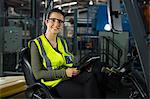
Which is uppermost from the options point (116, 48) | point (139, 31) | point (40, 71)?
point (139, 31)

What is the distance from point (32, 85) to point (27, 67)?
0.55 ft

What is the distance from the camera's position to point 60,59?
2350 millimetres

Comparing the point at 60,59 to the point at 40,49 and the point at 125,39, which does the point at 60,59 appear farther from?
the point at 125,39

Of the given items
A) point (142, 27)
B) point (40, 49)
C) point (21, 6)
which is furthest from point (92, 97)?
point (21, 6)

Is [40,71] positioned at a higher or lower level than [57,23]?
lower

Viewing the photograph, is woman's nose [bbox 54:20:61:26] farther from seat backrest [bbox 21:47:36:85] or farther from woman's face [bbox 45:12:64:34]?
seat backrest [bbox 21:47:36:85]

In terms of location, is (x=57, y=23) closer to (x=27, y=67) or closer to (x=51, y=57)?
(x=51, y=57)

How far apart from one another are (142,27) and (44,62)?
959mm

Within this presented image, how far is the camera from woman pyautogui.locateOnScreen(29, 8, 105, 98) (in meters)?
2.17

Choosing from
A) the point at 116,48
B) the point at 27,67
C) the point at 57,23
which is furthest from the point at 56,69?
the point at 116,48

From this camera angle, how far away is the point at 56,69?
2.26 metres

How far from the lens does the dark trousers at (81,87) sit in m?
2.07

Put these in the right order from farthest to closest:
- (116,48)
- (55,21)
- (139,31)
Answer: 1. (116,48)
2. (55,21)
3. (139,31)

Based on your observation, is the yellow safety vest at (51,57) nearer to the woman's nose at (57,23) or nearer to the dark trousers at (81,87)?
the dark trousers at (81,87)
